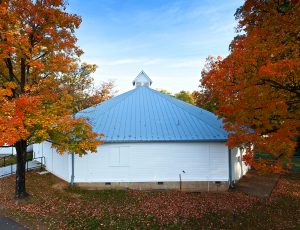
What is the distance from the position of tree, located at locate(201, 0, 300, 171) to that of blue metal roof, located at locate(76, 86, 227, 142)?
3.61 metres

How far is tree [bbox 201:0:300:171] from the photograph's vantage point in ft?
31.6

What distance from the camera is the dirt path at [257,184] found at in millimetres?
15711

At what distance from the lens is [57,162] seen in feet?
61.6

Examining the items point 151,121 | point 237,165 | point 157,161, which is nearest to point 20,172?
point 157,161

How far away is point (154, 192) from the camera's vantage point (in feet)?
51.4

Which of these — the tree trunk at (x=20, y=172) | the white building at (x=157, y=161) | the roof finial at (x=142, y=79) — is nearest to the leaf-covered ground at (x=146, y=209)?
the tree trunk at (x=20, y=172)

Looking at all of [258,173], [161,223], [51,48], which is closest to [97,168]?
[161,223]

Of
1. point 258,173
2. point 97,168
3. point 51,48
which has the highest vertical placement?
point 51,48

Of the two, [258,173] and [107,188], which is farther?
[258,173]

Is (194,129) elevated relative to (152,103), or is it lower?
lower

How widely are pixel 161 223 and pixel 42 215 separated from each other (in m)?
5.94

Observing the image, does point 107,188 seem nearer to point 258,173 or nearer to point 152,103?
point 152,103

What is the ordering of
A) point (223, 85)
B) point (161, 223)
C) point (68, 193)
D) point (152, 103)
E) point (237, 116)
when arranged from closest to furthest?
1. point (161, 223)
2. point (223, 85)
3. point (237, 116)
4. point (68, 193)
5. point (152, 103)

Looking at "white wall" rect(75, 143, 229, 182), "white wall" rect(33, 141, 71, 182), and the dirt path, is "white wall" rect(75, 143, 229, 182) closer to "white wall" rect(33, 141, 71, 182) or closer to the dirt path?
"white wall" rect(33, 141, 71, 182)
